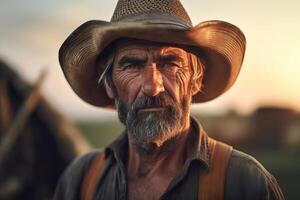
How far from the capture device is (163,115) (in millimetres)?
2570

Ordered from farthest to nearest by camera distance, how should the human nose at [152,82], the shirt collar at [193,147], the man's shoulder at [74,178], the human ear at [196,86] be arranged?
1. the man's shoulder at [74,178]
2. the human ear at [196,86]
3. the shirt collar at [193,147]
4. the human nose at [152,82]

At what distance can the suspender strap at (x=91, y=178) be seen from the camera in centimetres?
280

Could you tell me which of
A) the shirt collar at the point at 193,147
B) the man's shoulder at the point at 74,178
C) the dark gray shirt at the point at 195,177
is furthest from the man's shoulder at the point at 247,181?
the man's shoulder at the point at 74,178

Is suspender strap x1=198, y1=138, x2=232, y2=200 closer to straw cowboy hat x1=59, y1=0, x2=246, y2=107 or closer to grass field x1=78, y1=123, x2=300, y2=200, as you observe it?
straw cowboy hat x1=59, y1=0, x2=246, y2=107

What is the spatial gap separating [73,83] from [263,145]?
32.1 feet

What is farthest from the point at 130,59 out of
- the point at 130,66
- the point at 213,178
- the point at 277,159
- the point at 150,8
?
the point at 277,159

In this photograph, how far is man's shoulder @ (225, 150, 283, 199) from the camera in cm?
253

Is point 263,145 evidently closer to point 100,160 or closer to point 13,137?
point 13,137

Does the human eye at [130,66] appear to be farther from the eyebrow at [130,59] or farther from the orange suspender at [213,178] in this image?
the orange suspender at [213,178]

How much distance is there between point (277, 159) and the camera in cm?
1142

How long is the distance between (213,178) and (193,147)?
179 millimetres

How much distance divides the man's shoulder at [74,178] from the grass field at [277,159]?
478cm

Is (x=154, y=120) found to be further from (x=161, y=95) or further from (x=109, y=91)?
(x=109, y=91)

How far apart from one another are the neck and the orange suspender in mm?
123
